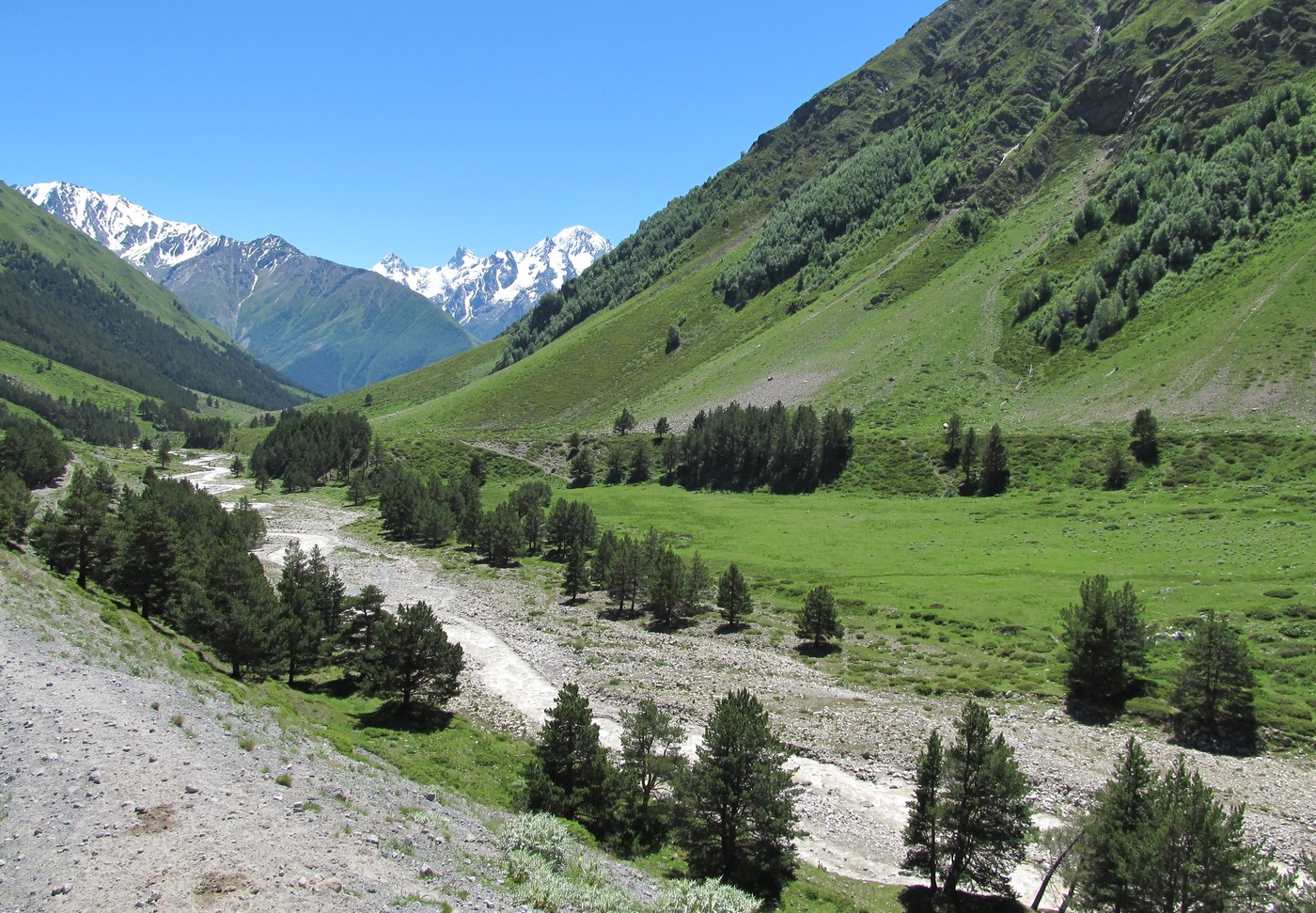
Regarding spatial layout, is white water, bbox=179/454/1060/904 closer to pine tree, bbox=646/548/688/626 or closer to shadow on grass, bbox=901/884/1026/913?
shadow on grass, bbox=901/884/1026/913

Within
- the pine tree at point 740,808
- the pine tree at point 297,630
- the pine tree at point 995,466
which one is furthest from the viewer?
the pine tree at point 995,466

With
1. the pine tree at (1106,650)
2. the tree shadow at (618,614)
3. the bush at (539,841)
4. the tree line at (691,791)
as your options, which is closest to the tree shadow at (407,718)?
the tree line at (691,791)

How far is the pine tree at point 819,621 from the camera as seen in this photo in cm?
6969

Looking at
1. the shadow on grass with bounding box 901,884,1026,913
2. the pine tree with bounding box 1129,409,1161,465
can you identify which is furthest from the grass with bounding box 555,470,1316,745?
the shadow on grass with bounding box 901,884,1026,913

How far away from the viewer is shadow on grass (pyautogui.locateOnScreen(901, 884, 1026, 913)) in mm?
33750

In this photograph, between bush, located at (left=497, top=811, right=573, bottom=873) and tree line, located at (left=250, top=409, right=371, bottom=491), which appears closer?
bush, located at (left=497, top=811, right=573, bottom=873)

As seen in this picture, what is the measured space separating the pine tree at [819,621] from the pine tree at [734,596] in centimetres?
791

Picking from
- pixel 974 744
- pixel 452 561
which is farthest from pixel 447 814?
pixel 452 561

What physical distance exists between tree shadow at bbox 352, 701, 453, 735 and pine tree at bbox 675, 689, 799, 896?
72.7 feet

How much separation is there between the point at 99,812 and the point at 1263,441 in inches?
5559

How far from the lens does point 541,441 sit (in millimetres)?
191375

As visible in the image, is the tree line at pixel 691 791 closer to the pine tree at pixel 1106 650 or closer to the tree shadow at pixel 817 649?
the tree shadow at pixel 817 649

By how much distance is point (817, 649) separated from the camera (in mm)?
70750

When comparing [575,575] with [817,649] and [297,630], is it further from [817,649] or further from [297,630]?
[297,630]
